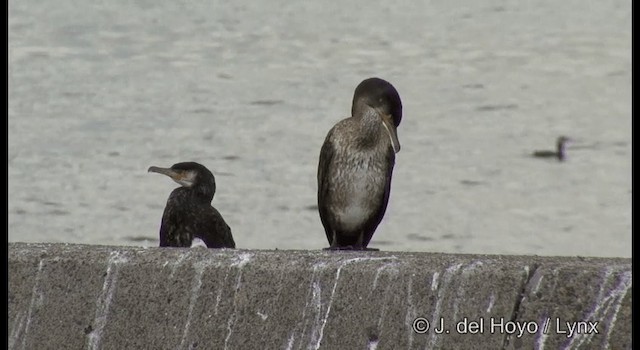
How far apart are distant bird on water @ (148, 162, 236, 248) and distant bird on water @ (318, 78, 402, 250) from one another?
0.81m

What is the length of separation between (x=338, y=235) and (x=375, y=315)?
179 centimetres

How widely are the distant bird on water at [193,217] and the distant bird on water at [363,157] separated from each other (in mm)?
809

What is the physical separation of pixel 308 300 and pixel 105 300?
749 millimetres

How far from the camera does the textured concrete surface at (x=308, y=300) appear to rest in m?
4.43

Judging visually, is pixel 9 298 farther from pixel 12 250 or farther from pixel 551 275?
pixel 551 275

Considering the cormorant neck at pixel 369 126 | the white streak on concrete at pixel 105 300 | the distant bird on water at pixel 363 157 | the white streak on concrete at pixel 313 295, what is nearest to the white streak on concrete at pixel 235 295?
the white streak on concrete at pixel 313 295

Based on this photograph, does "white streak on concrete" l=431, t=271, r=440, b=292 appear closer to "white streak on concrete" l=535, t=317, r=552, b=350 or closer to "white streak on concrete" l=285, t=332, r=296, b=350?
"white streak on concrete" l=535, t=317, r=552, b=350

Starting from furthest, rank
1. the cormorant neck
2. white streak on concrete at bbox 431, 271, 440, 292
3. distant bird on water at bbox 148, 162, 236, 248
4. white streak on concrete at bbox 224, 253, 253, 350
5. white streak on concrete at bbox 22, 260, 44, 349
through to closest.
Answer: distant bird on water at bbox 148, 162, 236, 248 → the cormorant neck → white streak on concrete at bbox 22, 260, 44, 349 → white streak on concrete at bbox 224, 253, 253, 350 → white streak on concrete at bbox 431, 271, 440, 292

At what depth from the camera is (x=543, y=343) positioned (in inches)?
174

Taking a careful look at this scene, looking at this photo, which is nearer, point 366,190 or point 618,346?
point 618,346

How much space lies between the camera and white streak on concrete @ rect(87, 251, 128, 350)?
203 inches

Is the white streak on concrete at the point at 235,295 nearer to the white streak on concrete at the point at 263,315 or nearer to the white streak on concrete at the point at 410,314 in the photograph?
the white streak on concrete at the point at 263,315

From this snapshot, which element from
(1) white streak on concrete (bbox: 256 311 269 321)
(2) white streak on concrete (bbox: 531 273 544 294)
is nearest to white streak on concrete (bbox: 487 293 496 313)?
(2) white streak on concrete (bbox: 531 273 544 294)
